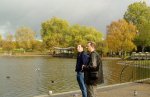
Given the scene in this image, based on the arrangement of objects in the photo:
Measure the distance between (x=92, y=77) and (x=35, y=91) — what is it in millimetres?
13274

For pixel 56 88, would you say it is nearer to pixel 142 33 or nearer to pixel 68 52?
pixel 142 33

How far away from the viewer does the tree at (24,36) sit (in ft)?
456

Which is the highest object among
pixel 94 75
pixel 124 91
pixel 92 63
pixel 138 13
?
pixel 138 13

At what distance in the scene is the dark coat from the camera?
10781mm

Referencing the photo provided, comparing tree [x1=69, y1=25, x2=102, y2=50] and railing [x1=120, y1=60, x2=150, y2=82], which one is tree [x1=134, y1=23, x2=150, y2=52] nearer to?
tree [x1=69, y1=25, x2=102, y2=50]

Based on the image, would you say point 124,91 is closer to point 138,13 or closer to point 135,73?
point 135,73

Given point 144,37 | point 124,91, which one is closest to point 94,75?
point 124,91

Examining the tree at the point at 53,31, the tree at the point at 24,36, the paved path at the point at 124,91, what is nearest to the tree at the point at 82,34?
the tree at the point at 53,31

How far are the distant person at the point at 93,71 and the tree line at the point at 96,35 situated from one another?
221 feet

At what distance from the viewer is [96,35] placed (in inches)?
4284

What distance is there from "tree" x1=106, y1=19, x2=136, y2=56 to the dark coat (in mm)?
72389

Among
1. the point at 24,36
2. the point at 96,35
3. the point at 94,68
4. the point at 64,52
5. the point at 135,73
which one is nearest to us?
the point at 94,68

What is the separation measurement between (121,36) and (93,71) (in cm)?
7388

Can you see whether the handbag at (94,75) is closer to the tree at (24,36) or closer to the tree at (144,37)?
the tree at (144,37)
